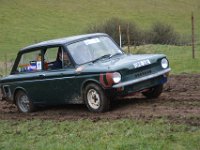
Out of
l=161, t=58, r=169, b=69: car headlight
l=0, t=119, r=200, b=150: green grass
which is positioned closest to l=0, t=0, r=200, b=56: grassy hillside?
l=161, t=58, r=169, b=69: car headlight

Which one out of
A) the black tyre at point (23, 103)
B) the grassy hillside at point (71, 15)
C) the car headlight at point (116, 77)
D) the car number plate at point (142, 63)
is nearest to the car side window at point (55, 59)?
the black tyre at point (23, 103)

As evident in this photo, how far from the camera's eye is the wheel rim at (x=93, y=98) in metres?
10.5

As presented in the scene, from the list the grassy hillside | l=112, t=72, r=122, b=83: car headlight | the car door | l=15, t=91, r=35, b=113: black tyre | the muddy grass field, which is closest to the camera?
the muddy grass field

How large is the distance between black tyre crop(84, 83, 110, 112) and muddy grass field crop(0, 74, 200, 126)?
137mm

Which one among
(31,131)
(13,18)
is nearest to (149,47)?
(31,131)

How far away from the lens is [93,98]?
1056 centimetres

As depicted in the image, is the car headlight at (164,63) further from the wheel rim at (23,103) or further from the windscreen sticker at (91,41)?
the wheel rim at (23,103)

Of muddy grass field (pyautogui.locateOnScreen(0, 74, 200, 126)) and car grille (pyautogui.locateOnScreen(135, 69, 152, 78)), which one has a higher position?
car grille (pyautogui.locateOnScreen(135, 69, 152, 78))

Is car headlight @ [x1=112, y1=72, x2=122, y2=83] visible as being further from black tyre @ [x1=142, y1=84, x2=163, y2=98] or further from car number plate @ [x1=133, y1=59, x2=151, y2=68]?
black tyre @ [x1=142, y1=84, x2=163, y2=98]

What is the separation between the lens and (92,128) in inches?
360

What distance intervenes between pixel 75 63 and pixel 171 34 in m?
32.2

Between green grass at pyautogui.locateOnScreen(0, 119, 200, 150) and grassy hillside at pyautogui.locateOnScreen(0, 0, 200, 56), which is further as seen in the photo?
grassy hillside at pyautogui.locateOnScreen(0, 0, 200, 56)

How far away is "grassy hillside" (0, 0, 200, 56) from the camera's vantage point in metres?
57.5

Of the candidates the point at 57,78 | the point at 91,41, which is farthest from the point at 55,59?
the point at 91,41
